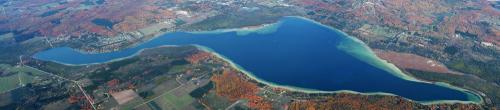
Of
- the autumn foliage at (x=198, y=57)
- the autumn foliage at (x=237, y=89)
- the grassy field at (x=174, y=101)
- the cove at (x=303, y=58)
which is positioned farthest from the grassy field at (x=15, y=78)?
the autumn foliage at (x=237, y=89)

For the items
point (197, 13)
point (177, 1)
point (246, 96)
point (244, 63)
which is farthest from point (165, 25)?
point (246, 96)

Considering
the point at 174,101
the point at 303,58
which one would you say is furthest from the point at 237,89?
the point at 303,58

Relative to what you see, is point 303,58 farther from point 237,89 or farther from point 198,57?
point 237,89

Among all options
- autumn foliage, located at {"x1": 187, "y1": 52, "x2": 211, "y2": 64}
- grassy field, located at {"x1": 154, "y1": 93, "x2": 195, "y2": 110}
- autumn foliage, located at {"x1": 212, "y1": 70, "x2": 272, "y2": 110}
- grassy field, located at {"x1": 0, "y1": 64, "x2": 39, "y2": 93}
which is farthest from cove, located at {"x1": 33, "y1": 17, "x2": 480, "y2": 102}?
grassy field, located at {"x1": 154, "y1": 93, "x2": 195, "y2": 110}

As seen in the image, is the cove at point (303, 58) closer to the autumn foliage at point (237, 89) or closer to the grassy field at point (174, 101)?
the autumn foliage at point (237, 89)

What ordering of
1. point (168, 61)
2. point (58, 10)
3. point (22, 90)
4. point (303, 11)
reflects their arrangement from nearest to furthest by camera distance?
point (22, 90), point (168, 61), point (303, 11), point (58, 10)

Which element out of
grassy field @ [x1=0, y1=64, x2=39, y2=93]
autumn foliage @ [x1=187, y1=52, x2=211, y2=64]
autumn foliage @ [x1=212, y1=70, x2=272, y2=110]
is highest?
autumn foliage @ [x1=187, y1=52, x2=211, y2=64]

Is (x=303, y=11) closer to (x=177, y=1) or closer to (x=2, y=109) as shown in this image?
(x=177, y=1)

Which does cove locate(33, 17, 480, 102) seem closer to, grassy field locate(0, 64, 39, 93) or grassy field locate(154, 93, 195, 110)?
grassy field locate(0, 64, 39, 93)
